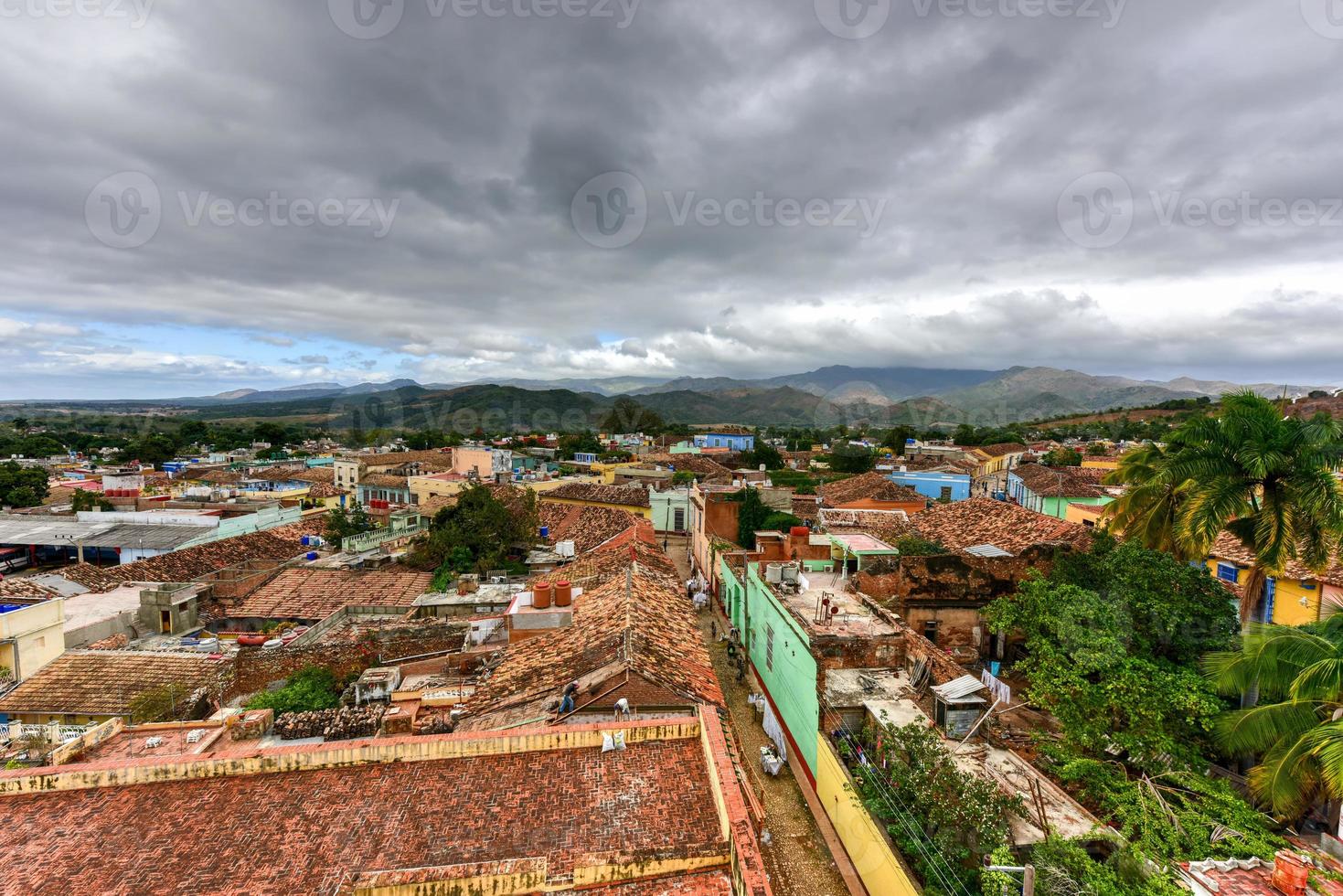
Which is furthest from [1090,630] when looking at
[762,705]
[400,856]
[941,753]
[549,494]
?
[549,494]

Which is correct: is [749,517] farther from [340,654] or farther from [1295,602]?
[340,654]

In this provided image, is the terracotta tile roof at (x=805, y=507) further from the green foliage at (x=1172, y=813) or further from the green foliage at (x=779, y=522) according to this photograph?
the green foliage at (x=1172, y=813)

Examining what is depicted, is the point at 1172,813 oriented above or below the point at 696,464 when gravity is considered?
above

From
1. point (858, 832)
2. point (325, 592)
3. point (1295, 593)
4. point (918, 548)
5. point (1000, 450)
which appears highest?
point (1295, 593)

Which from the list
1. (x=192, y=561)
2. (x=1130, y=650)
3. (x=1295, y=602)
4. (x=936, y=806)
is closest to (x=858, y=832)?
(x=936, y=806)

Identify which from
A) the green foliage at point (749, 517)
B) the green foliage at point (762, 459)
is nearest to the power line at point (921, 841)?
the green foliage at point (749, 517)

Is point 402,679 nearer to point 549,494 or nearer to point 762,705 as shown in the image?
point 762,705

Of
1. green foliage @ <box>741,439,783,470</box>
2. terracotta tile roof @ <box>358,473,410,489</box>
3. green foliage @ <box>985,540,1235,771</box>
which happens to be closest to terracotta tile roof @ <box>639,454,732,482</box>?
green foliage @ <box>741,439,783,470</box>
